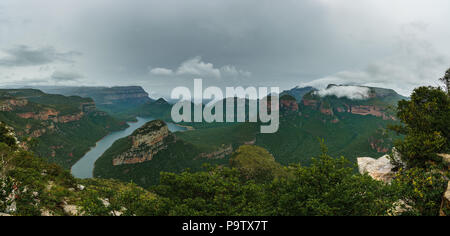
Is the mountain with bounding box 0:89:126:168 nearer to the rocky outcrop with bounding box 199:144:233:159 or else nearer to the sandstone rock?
the rocky outcrop with bounding box 199:144:233:159

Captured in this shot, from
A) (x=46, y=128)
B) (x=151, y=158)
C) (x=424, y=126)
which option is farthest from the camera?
(x=46, y=128)

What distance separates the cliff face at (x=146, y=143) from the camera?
116m

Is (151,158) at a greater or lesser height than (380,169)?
lesser

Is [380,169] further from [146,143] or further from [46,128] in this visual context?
[46,128]

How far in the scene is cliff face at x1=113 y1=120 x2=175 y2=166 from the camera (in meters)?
116

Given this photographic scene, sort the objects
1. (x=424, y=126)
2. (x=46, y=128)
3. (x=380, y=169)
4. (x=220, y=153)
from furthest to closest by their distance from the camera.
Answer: (x=46, y=128) → (x=220, y=153) → (x=380, y=169) → (x=424, y=126)

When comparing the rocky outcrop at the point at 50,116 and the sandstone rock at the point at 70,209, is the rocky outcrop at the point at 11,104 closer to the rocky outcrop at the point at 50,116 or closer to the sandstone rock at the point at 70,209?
the rocky outcrop at the point at 50,116

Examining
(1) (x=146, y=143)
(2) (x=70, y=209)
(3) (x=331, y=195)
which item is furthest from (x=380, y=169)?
(1) (x=146, y=143)

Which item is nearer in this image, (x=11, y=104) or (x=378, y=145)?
(x=378, y=145)

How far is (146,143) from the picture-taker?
123 m

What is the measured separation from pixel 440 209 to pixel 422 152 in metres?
9.45
